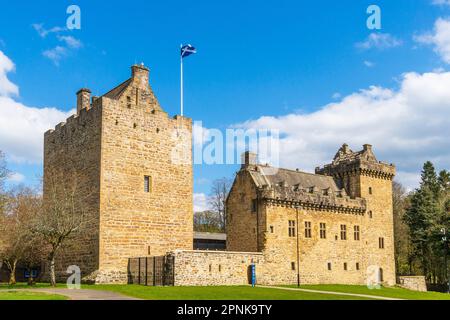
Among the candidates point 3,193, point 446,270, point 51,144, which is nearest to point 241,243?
point 51,144

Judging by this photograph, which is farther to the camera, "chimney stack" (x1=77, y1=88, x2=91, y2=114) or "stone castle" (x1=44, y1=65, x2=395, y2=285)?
"chimney stack" (x1=77, y1=88, x2=91, y2=114)

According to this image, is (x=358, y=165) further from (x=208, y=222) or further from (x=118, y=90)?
(x=208, y=222)

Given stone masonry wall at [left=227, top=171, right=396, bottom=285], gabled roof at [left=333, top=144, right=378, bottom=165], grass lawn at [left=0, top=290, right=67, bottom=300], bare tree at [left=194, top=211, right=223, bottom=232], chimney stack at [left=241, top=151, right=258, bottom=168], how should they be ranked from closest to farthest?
grass lawn at [left=0, top=290, right=67, bottom=300], stone masonry wall at [left=227, top=171, right=396, bottom=285], chimney stack at [left=241, top=151, right=258, bottom=168], gabled roof at [left=333, top=144, right=378, bottom=165], bare tree at [left=194, top=211, right=223, bottom=232]

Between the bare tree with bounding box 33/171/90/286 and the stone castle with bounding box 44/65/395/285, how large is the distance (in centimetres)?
43

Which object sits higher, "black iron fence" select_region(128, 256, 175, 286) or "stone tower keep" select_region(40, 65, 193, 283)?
"stone tower keep" select_region(40, 65, 193, 283)

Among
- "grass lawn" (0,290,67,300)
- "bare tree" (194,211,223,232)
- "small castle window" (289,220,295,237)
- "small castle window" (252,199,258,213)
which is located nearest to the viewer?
"grass lawn" (0,290,67,300)

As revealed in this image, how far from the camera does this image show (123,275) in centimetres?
3716

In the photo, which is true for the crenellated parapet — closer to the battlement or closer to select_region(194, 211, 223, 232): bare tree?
the battlement

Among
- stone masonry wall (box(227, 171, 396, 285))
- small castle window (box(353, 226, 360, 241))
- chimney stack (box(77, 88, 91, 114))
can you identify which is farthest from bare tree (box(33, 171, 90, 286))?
small castle window (box(353, 226, 360, 241))

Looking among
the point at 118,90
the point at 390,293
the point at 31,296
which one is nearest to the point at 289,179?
the point at 390,293

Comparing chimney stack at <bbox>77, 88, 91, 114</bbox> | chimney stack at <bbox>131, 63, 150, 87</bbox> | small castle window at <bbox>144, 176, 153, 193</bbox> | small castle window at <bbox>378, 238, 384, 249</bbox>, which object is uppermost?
chimney stack at <bbox>131, 63, 150, 87</bbox>

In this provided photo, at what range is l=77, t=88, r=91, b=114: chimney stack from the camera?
139 ft

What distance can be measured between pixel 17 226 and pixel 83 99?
1076 centimetres
